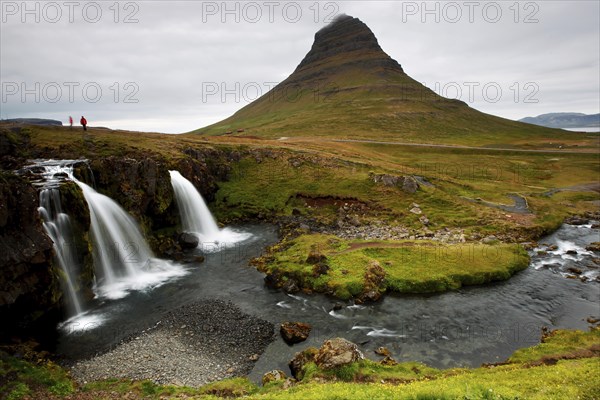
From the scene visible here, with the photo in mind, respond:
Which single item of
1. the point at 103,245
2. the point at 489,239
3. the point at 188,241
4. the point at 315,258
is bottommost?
the point at 315,258

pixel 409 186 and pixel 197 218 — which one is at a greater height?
pixel 409 186

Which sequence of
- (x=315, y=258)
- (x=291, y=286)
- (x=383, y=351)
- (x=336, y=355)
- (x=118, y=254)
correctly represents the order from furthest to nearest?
(x=118, y=254)
(x=315, y=258)
(x=291, y=286)
(x=383, y=351)
(x=336, y=355)

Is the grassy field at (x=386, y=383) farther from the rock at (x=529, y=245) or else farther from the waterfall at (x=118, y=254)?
the rock at (x=529, y=245)

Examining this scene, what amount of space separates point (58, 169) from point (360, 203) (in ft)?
152

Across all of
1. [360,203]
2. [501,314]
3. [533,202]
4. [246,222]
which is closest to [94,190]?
[246,222]

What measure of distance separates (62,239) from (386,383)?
32.0 metres

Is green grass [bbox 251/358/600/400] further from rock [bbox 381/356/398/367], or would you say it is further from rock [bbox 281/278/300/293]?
rock [bbox 281/278/300/293]

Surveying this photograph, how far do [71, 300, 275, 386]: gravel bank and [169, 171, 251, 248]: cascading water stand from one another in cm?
2139

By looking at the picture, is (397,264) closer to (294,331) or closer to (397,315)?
(397,315)

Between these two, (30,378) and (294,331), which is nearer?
(30,378)

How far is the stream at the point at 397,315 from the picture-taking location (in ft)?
85.4

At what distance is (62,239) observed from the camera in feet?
108

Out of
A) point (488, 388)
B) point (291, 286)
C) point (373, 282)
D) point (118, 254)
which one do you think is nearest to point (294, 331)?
point (291, 286)

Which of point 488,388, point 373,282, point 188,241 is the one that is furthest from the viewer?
point 188,241
